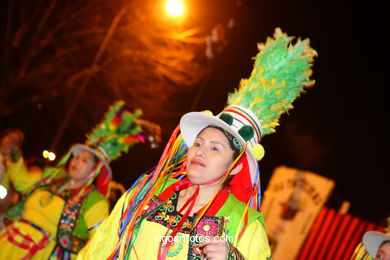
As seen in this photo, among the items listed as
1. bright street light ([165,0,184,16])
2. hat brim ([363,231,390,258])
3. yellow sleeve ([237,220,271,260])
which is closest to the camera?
yellow sleeve ([237,220,271,260])

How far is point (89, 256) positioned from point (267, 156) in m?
17.2

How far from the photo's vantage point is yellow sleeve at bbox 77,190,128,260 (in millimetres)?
2791

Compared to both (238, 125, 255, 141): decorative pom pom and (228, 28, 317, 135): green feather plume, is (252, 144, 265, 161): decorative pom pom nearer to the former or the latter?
(238, 125, 255, 141): decorative pom pom

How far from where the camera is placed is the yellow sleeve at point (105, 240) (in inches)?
110

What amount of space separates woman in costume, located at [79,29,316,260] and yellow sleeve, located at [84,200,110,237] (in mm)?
2015

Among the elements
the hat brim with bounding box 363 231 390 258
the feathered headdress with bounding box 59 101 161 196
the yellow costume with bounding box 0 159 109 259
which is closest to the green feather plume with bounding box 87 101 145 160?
the feathered headdress with bounding box 59 101 161 196

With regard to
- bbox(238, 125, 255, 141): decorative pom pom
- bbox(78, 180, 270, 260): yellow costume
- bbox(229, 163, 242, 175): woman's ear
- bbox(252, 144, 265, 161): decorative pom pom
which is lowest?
bbox(78, 180, 270, 260): yellow costume

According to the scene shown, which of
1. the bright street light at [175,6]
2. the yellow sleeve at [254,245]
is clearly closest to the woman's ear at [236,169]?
the yellow sleeve at [254,245]

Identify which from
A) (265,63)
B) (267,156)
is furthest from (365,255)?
(267,156)

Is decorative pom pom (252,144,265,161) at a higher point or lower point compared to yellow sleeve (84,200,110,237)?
higher

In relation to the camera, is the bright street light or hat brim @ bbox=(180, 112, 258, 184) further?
the bright street light

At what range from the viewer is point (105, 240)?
9.33 feet

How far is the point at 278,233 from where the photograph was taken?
11945 millimetres

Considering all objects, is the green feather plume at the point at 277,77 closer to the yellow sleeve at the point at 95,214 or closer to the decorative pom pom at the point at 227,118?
the decorative pom pom at the point at 227,118
